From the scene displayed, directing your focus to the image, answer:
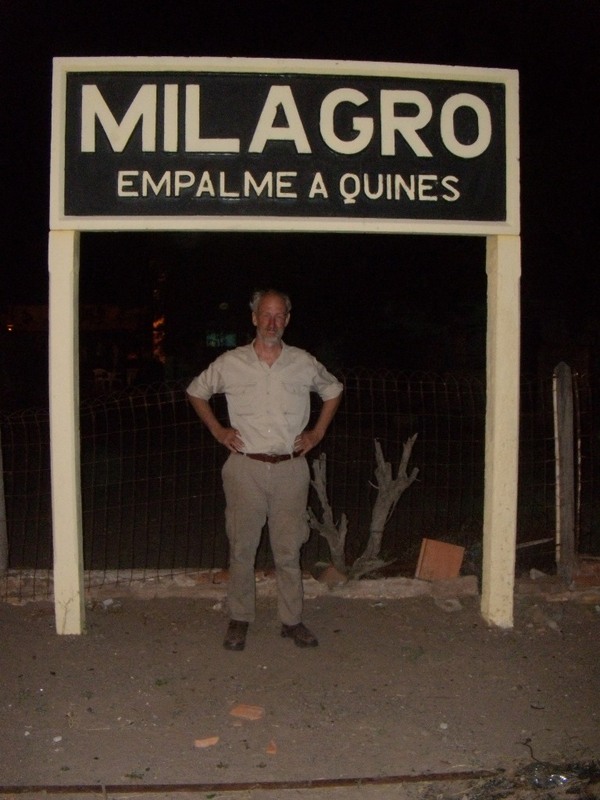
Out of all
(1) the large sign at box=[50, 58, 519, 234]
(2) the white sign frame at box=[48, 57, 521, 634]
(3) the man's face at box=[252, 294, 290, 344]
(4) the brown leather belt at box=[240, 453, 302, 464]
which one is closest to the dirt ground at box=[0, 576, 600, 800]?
(2) the white sign frame at box=[48, 57, 521, 634]

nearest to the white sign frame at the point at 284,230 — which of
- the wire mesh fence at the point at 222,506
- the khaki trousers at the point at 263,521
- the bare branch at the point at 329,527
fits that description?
the wire mesh fence at the point at 222,506

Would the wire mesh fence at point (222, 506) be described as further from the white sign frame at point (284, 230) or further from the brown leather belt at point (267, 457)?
the brown leather belt at point (267, 457)

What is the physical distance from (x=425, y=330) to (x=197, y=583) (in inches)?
971

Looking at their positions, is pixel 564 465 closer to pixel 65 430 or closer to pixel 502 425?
pixel 502 425

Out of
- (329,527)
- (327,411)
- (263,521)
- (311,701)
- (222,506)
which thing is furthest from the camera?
(222,506)

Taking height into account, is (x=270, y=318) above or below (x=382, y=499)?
above

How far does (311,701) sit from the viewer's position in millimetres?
4055

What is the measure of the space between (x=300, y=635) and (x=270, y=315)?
1.91 metres

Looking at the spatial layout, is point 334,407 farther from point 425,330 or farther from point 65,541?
point 425,330

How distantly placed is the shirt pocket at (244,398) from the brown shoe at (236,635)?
49.7 inches

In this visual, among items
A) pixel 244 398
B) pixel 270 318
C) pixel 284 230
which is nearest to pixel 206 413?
pixel 244 398

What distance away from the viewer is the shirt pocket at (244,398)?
4.66 metres

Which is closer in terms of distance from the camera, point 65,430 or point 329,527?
point 65,430

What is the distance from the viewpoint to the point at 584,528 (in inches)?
326
